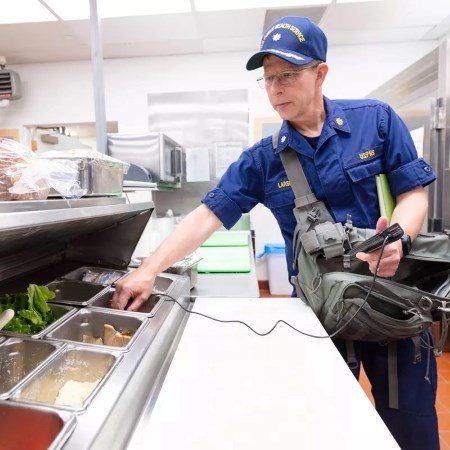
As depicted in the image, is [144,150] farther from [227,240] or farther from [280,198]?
[280,198]

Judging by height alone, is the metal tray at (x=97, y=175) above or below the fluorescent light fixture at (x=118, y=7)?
below

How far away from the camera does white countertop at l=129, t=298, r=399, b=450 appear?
2.14 feet

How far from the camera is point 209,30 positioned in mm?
3697

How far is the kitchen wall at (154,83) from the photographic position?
4.26 metres

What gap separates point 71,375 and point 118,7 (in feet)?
11.0

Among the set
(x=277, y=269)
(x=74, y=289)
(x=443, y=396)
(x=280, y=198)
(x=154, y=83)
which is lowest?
(x=443, y=396)

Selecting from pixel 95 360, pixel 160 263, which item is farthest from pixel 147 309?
pixel 95 360

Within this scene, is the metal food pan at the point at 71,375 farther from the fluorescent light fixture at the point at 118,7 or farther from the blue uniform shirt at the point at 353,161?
the fluorescent light fixture at the point at 118,7

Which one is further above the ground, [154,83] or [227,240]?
[154,83]

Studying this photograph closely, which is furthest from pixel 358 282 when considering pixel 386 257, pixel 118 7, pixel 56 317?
pixel 118 7

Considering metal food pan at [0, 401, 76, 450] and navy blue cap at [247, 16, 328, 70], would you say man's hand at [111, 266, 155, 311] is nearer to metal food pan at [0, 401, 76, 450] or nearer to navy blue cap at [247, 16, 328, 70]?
metal food pan at [0, 401, 76, 450]

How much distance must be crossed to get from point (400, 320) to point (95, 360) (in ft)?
2.87

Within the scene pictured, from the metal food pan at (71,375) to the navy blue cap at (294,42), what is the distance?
105 cm

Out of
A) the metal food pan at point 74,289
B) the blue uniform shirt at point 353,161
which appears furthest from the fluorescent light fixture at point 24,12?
the blue uniform shirt at point 353,161
